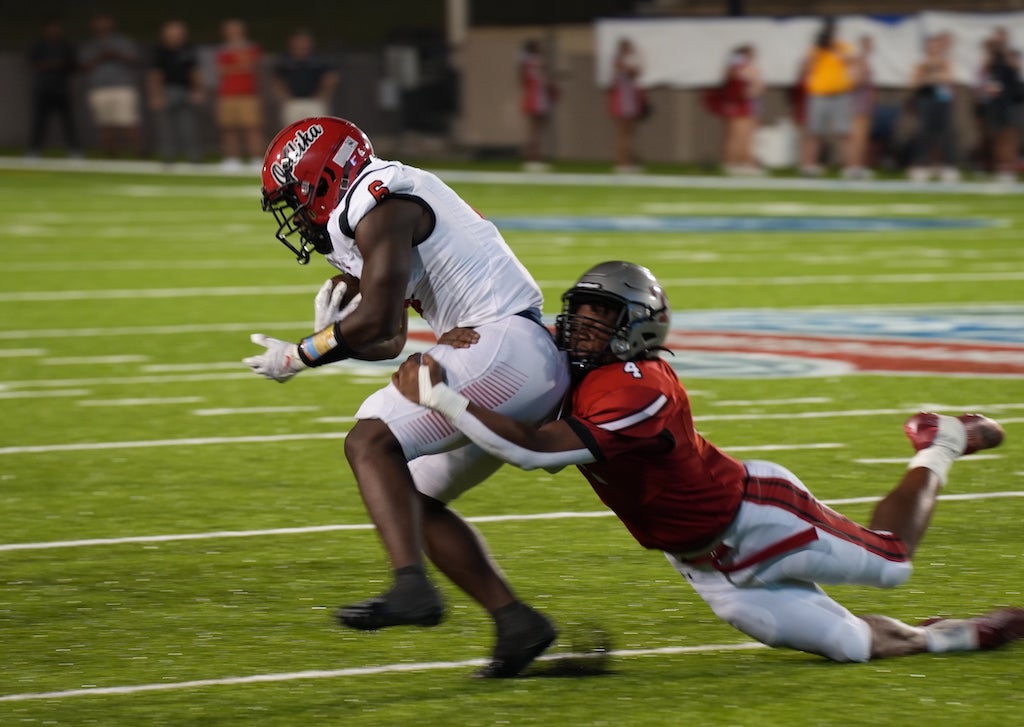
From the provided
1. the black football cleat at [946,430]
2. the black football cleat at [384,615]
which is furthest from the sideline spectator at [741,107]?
the black football cleat at [384,615]

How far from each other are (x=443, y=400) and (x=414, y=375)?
190 mm

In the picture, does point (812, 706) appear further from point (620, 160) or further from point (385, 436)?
point (620, 160)

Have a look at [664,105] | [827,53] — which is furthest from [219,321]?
[664,105]

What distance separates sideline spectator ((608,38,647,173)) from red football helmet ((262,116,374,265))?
21.6 meters

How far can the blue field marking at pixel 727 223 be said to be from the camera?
741 inches

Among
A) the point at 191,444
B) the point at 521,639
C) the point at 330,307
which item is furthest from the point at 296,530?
the point at 521,639

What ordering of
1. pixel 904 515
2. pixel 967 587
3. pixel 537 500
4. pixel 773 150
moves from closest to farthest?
pixel 904 515
pixel 967 587
pixel 537 500
pixel 773 150

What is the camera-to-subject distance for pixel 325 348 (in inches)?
209

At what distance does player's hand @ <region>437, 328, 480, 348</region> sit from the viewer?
5270 mm

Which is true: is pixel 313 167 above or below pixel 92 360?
above

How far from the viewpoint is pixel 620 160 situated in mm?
27625

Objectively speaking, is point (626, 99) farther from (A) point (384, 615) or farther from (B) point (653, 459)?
(A) point (384, 615)

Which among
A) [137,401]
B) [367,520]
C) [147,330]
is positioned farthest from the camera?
[147,330]

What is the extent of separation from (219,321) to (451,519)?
7.84m
